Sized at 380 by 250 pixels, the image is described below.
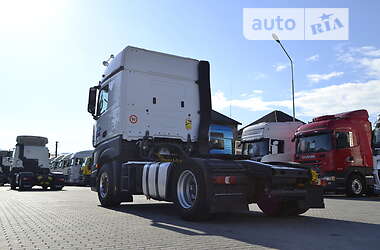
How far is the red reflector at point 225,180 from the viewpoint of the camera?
7.17m

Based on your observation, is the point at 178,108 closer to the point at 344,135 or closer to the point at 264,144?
the point at 344,135

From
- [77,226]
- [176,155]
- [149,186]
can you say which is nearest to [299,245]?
[77,226]

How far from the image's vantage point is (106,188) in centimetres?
1060

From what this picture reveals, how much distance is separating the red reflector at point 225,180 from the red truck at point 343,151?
7.71 m

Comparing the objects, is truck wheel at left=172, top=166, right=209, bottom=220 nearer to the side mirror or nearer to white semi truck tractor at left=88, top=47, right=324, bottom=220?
white semi truck tractor at left=88, top=47, right=324, bottom=220

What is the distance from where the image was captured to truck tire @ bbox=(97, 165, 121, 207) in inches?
406

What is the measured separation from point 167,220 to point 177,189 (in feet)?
2.01

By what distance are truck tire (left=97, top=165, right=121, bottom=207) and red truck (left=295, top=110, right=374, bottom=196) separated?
7.15 meters

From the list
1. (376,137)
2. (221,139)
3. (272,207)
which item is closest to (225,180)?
(272,207)

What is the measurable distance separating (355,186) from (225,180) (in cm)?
929

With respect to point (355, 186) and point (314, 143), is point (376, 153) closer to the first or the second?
point (355, 186)

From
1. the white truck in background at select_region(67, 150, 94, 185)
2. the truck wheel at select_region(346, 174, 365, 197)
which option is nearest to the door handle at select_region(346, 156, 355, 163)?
the truck wheel at select_region(346, 174, 365, 197)

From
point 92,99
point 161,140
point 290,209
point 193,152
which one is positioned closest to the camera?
point 290,209

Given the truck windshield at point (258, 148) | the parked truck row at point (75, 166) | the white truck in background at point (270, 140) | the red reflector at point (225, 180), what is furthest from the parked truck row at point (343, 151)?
the parked truck row at point (75, 166)
